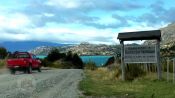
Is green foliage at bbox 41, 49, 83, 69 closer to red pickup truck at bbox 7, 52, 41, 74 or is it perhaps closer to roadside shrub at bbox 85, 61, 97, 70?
roadside shrub at bbox 85, 61, 97, 70

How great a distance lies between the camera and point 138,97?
57.3ft

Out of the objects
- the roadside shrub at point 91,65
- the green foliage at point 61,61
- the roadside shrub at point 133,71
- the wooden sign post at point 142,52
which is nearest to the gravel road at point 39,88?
the roadside shrub at point 133,71

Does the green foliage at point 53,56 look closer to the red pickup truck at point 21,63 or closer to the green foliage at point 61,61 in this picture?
the green foliage at point 61,61

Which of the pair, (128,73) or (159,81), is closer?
(159,81)

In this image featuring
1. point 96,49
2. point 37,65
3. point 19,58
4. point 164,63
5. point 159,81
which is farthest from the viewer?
point 96,49

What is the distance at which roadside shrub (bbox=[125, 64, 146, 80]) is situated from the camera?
27.8 metres

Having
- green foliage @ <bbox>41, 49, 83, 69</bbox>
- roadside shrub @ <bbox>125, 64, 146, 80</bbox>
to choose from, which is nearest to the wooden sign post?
roadside shrub @ <bbox>125, 64, 146, 80</bbox>

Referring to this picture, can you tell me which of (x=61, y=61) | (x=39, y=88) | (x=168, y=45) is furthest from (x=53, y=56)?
(x=39, y=88)

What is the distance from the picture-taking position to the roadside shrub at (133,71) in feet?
91.3

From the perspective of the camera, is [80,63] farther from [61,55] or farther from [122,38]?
[122,38]

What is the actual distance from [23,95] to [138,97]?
179 inches

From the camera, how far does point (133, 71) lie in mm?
28266

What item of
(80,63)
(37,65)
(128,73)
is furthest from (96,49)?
(128,73)

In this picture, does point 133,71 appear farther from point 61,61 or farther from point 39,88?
point 61,61
